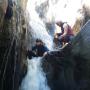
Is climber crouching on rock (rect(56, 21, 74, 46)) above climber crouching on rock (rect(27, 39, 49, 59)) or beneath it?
above

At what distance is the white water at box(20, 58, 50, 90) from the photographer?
4836 millimetres

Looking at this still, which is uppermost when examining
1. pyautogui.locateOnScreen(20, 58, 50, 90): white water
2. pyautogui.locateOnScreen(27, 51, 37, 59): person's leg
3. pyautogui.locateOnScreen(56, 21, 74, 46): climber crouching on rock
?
pyautogui.locateOnScreen(56, 21, 74, 46): climber crouching on rock

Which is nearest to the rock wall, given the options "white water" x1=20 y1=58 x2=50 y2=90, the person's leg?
"white water" x1=20 y1=58 x2=50 y2=90

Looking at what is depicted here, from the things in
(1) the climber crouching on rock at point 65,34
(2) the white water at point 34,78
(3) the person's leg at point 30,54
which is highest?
(1) the climber crouching on rock at point 65,34

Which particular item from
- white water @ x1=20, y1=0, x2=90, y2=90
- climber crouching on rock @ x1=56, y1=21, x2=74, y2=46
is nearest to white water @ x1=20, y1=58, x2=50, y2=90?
white water @ x1=20, y1=0, x2=90, y2=90

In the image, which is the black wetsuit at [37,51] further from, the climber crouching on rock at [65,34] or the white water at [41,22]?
the climber crouching on rock at [65,34]

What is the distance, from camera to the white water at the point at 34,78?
4836 millimetres

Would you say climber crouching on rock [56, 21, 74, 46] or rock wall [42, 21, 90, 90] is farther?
climber crouching on rock [56, 21, 74, 46]

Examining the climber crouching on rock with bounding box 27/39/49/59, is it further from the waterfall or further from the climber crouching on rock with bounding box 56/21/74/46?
the climber crouching on rock with bounding box 56/21/74/46

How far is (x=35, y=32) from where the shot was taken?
16.6ft

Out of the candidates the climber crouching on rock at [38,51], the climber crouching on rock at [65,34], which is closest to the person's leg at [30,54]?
the climber crouching on rock at [38,51]

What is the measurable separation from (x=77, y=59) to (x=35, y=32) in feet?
2.53

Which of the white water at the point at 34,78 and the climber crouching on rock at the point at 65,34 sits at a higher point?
the climber crouching on rock at the point at 65,34

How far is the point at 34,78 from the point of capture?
491 cm
